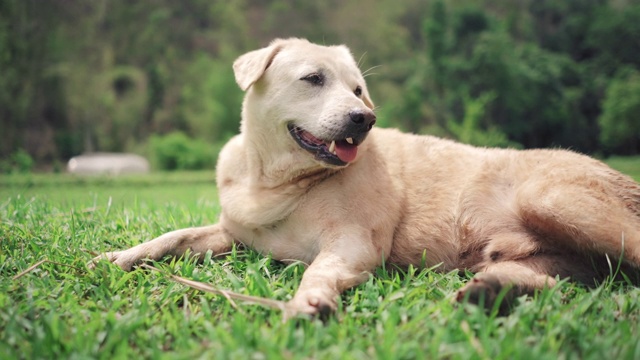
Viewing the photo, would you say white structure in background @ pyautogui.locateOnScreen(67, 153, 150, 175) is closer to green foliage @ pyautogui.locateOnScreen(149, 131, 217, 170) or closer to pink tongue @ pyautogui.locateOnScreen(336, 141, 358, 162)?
green foliage @ pyautogui.locateOnScreen(149, 131, 217, 170)

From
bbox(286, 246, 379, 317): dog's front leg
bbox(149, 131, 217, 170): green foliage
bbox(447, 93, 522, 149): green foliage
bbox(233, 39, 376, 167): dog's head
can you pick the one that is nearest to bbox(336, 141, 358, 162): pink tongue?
bbox(233, 39, 376, 167): dog's head

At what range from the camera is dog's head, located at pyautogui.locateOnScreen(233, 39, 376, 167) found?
9.56ft

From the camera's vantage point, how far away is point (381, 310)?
7.45 feet

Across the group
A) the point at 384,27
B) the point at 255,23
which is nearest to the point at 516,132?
the point at 384,27

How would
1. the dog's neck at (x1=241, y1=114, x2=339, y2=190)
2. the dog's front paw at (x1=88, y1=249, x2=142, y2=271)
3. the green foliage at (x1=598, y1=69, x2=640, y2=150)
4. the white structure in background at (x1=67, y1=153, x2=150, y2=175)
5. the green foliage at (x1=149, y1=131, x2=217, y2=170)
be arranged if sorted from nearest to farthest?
the dog's front paw at (x1=88, y1=249, x2=142, y2=271) < the dog's neck at (x1=241, y1=114, x2=339, y2=190) < the green foliage at (x1=598, y1=69, x2=640, y2=150) < the green foliage at (x1=149, y1=131, x2=217, y2=170) < the white structure in background at (x1=67, y1=153, x2=150, y2=175)

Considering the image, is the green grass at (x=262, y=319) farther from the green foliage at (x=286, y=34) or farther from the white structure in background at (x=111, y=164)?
the white structure in background at (x=111, y=164)

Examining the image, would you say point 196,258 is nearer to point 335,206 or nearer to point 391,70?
point 335,206

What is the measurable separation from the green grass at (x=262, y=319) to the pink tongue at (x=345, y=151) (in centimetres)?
72

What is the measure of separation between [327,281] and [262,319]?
1.40 feet

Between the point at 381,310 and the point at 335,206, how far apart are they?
81 centimetres

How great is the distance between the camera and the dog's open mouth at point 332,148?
2.92 metres

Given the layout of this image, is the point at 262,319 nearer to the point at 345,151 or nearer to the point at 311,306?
the point at 311,306

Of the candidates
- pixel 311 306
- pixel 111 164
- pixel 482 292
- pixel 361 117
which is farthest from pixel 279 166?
pixel 111 164

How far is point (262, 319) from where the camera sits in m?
2.14
